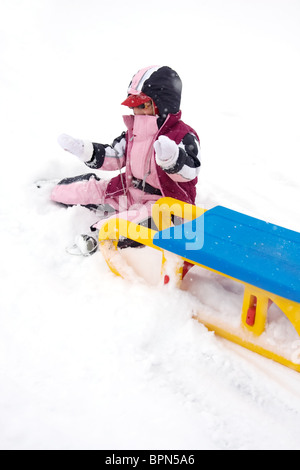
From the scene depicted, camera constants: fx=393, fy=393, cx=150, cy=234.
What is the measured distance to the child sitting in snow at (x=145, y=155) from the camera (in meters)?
Result: 2.09

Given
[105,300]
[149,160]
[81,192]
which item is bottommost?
[105,300]

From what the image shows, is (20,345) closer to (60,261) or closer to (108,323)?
(108,323)

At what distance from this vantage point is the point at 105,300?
5.82ft

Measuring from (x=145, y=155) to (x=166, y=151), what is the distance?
0.35 metres

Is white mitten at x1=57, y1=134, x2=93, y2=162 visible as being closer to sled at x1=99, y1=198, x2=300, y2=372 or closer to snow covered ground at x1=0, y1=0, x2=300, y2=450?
snow covered ground at x1=0, y1=0, x2=300, y2=450

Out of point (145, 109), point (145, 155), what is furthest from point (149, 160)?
point (145, 109)

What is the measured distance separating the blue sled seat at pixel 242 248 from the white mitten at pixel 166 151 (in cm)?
33

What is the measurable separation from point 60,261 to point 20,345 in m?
0.60

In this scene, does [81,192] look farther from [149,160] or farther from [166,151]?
[166,151]

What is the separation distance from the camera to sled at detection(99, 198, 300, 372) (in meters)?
1.48

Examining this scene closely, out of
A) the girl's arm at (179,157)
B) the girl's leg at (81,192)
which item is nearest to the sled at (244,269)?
the girl's arm at (179,157)

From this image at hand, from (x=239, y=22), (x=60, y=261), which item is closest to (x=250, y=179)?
(x=60, y=261)

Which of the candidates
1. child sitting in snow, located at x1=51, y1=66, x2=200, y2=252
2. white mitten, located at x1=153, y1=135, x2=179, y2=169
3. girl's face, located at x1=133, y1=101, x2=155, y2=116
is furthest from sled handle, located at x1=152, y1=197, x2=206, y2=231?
girl's face, located at x1=133, y1=101, x2=155, y2=116

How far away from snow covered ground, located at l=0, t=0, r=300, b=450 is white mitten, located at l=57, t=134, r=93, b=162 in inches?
14.5
